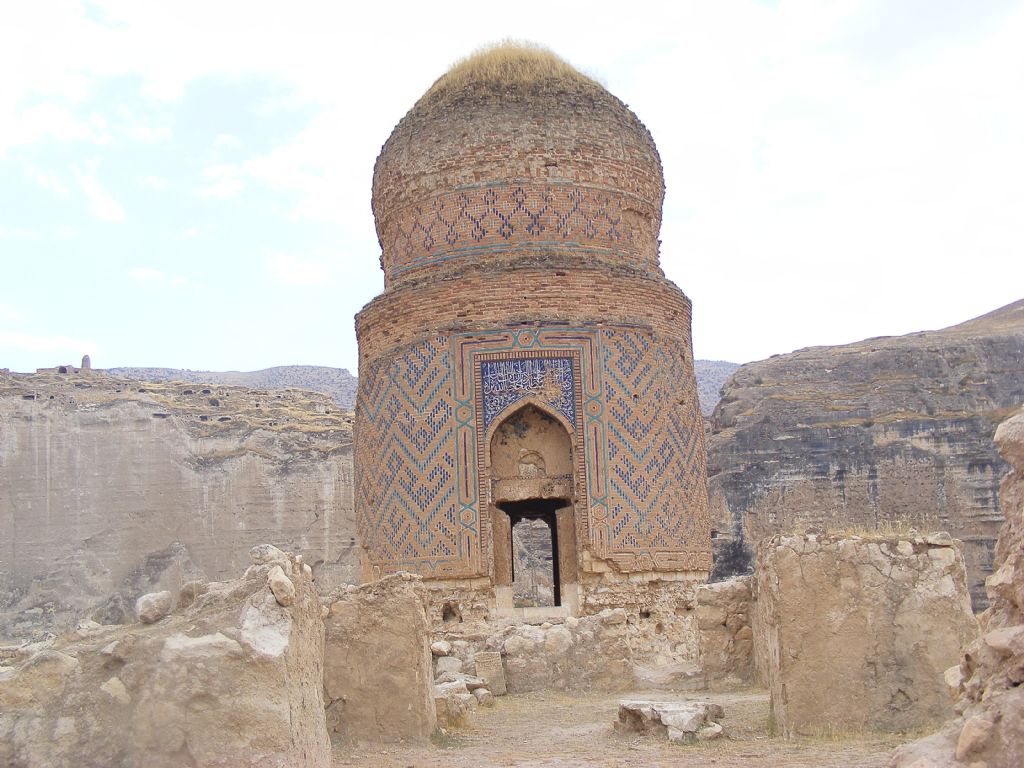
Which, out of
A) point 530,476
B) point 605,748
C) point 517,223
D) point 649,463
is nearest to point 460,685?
point 605,748

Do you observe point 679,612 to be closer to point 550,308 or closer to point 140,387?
point 550,308

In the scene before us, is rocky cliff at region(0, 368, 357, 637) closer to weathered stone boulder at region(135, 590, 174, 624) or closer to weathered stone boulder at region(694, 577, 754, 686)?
weathered stone boulder at region(694, 577, 754, 686)

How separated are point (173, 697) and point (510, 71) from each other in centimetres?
1162

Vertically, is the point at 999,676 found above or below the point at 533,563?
above

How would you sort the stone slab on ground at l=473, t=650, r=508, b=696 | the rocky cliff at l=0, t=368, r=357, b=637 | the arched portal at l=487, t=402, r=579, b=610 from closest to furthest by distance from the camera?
the stone slab on ground at l=473, t=650, r=508, b=696
the arched portal at l=487, t=402, r=579, b=610
the rocky cliff at l=0, t=368, r=357, b=637

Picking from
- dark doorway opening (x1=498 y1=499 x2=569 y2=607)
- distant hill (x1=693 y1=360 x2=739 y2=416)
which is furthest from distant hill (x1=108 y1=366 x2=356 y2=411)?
dark doorway opening (x1=498 y1=499 x2=569 y2=607)

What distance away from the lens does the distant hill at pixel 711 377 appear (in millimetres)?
70231

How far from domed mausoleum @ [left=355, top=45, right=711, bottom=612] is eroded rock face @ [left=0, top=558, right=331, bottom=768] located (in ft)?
26.2

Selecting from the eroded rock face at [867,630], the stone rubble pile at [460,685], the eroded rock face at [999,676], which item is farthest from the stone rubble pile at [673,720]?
the eroded rock face at [999,676]

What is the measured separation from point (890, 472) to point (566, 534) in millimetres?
34507

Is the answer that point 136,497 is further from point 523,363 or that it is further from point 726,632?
point 726,632

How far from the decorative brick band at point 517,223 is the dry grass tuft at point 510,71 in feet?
5.02

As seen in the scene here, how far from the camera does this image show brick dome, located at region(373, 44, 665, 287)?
563 inches

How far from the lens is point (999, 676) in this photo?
4.08 meters
